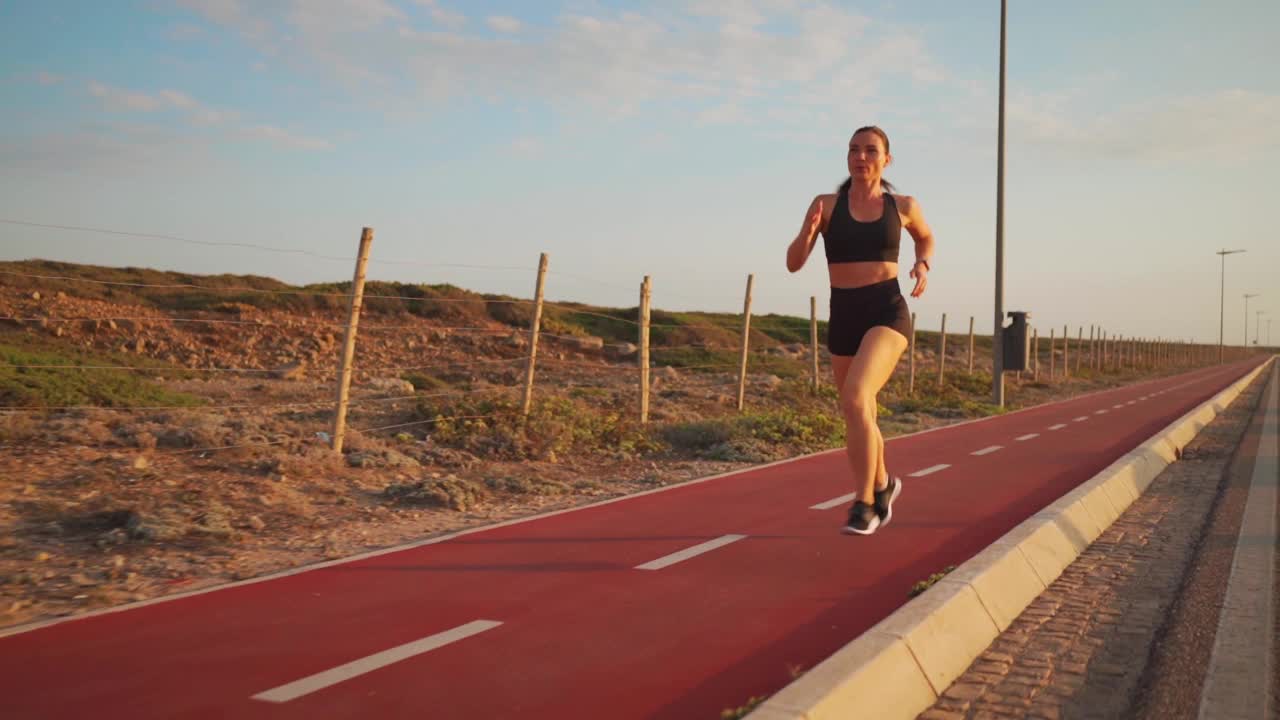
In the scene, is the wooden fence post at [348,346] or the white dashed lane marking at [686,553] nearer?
the white dashed lane marking at [686,553]

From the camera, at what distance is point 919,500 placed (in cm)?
828

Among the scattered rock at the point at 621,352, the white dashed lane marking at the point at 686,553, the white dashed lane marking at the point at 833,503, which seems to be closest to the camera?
the white dashed lane marking at the point at 686,553

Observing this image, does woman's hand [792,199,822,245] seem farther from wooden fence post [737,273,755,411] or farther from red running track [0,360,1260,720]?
wooden fence post [737,273,755,411]

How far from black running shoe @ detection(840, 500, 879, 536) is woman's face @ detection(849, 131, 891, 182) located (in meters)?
1.82

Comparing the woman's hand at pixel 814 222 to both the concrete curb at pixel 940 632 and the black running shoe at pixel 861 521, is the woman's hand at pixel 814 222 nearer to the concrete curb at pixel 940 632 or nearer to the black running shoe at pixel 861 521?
the black running shoe at pixel 861 521

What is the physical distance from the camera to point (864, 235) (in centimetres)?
534

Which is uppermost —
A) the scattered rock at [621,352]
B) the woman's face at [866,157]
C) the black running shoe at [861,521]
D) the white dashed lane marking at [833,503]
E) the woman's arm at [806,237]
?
the woman's face at [866,157]

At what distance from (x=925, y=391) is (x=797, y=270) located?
22.3 m

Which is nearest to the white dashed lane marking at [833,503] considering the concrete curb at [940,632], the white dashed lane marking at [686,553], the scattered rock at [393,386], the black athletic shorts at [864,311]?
the white dashed lane marking at [686,553]

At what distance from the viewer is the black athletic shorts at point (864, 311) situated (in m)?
5.38

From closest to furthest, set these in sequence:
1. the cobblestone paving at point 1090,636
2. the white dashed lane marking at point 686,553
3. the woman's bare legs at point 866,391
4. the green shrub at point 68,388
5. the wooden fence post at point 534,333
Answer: the cobblestone paving at point 1090,636 → the woman's bare legs at point 866,391 → the white dashed lane marking at point 686,553 → the green shrub at point 68,388 → the wooden fence post at point 534,333

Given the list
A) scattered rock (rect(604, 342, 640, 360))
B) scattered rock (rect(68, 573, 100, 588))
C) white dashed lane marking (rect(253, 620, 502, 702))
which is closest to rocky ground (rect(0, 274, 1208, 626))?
scattered rock (rect(68, 573, 100, 588))

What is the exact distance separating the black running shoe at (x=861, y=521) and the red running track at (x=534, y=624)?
0.21m

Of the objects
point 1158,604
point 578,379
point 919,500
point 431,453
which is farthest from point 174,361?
point 1158,604
